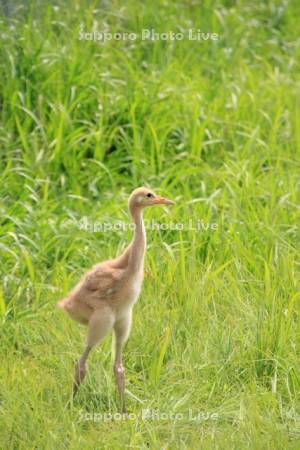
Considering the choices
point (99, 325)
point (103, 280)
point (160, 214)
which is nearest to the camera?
point (99, 325)

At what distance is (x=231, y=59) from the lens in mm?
8484

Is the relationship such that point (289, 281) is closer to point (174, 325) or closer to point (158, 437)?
point (174, 325)

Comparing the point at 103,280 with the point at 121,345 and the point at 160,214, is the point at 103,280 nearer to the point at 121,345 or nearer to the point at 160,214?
the point at 121,345

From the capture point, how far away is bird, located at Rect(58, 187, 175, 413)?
16.4 ft

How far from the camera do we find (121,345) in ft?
16.8

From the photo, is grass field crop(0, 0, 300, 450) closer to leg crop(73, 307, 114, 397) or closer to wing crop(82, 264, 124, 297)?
leg crop(73, 307, 114, 397)

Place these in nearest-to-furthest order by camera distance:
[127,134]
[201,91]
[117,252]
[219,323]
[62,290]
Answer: [219,323] < [62,290] < [117,252] < [127,134] < [201,91]

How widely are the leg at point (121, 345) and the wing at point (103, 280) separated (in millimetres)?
138

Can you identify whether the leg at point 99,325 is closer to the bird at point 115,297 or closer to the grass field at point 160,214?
the bird at point 115,297

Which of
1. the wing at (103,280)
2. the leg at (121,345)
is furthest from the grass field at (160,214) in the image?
the wing at (103,280)

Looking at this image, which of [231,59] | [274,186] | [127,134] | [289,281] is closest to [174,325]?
[289,281]

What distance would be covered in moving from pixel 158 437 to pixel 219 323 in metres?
0.82

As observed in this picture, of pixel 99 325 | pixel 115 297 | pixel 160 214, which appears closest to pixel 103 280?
pixel 115 297

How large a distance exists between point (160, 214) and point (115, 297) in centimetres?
175
